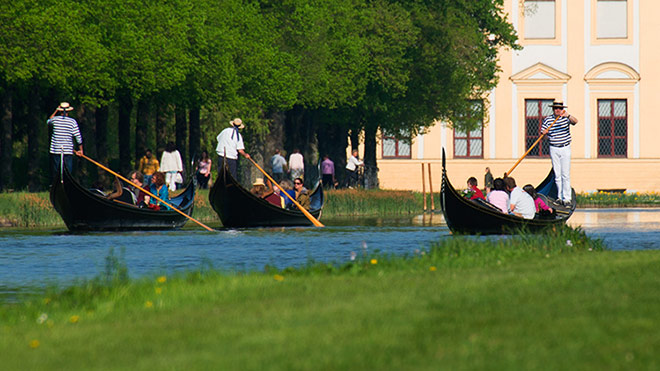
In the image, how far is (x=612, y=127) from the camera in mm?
58906

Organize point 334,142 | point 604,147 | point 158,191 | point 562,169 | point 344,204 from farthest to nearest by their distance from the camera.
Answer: point 604,147, point 334,142, point 344,204, point 158,191, point 562,169

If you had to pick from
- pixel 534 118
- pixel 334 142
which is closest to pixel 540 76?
pixel 534 118

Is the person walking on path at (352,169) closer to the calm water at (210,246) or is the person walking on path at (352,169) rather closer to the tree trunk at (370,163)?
the tree trunk at (370,163)

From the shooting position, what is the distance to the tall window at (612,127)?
193ft

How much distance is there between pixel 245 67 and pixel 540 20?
27336 millimetres

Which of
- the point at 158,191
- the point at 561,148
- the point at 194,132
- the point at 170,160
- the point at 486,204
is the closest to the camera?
the point at 486,204

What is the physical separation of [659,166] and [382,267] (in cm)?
4819

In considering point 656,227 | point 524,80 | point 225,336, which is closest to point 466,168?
point 524,80

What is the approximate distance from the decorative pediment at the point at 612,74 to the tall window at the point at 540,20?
251 cm

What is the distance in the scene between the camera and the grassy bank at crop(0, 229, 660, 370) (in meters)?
7.07

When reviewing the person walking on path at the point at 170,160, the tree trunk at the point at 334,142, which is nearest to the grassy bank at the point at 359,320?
the person walking on path at the point at 170,160

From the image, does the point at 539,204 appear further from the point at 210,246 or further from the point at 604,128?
the point at 604,128

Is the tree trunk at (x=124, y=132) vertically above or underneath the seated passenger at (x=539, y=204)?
above

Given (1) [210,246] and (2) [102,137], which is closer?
(1) [210,246]
